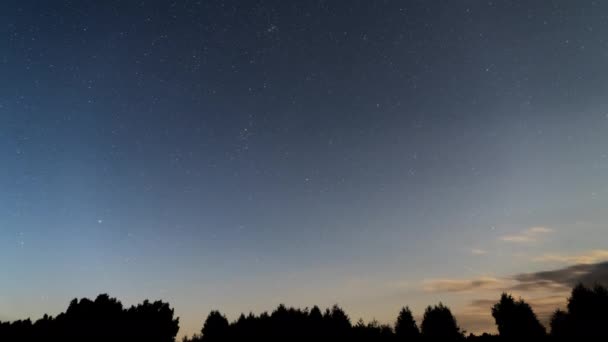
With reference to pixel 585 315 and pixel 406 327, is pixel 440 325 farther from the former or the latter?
pixel 585 315

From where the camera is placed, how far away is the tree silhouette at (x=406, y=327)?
60844 millimetres

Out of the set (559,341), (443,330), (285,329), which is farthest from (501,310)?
(285,329)

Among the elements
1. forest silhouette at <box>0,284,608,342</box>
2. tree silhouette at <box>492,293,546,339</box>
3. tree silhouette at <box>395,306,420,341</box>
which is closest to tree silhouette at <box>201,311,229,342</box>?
forest silhouette at <box>0,284,608,342</box>

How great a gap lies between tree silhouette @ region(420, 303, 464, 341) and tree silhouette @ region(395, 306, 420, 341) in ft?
4.79

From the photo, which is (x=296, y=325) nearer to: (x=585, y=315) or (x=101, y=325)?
(x=101, y=325)

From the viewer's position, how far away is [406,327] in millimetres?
62938

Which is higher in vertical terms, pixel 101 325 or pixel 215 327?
pixel 101 325

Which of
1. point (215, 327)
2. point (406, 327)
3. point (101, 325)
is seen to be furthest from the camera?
point (215, 327)

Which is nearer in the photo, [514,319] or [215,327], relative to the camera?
[514,319]

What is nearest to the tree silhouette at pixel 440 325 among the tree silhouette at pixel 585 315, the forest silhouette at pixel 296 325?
the forest silhouette at pixel 296 325

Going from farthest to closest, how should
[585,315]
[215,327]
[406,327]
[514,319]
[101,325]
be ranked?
[215,327], [406,327], [514,319], [585,315], [101,325]

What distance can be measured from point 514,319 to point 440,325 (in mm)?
10652

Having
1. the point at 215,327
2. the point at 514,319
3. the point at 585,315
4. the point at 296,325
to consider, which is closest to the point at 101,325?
the point at 215,327

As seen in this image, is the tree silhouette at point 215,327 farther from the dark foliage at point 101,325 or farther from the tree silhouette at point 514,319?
the tree silhouette at point 514,319
